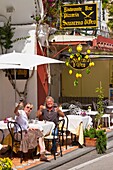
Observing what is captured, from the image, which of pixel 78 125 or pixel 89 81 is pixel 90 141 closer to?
pixel 78 125

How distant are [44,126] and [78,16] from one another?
6.07 meters

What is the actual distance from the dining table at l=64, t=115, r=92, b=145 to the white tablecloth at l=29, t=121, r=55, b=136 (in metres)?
0.96

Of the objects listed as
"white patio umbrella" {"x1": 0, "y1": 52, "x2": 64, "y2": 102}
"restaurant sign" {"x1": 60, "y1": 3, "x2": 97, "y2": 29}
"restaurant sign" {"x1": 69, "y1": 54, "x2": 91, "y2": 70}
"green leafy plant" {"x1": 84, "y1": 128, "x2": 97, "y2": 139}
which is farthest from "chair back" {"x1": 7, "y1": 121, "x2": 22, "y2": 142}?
"restaurant sign" {"x1": 60, "y1": 3, "x2": 97, "y2": 29}

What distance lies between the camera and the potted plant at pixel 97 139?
40.5 feet

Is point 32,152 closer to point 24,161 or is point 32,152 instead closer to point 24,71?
point 24,161

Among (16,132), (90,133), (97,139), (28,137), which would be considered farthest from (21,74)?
(28,137)

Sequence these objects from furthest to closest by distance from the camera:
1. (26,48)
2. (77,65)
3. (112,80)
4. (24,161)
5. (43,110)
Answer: (112,80), (77,65), (26,48), (43,110), (24,161)

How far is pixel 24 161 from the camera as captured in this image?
11109 millimetres

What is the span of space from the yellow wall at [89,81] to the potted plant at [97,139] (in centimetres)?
1061

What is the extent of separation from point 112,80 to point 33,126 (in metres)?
12.7

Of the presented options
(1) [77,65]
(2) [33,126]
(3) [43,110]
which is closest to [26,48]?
(1) [77,65]

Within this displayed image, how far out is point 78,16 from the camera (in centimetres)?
1623

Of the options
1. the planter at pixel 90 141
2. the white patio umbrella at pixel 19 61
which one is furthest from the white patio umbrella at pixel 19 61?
the planter at pixel 90 141

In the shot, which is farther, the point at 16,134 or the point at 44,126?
the point at 44,126
